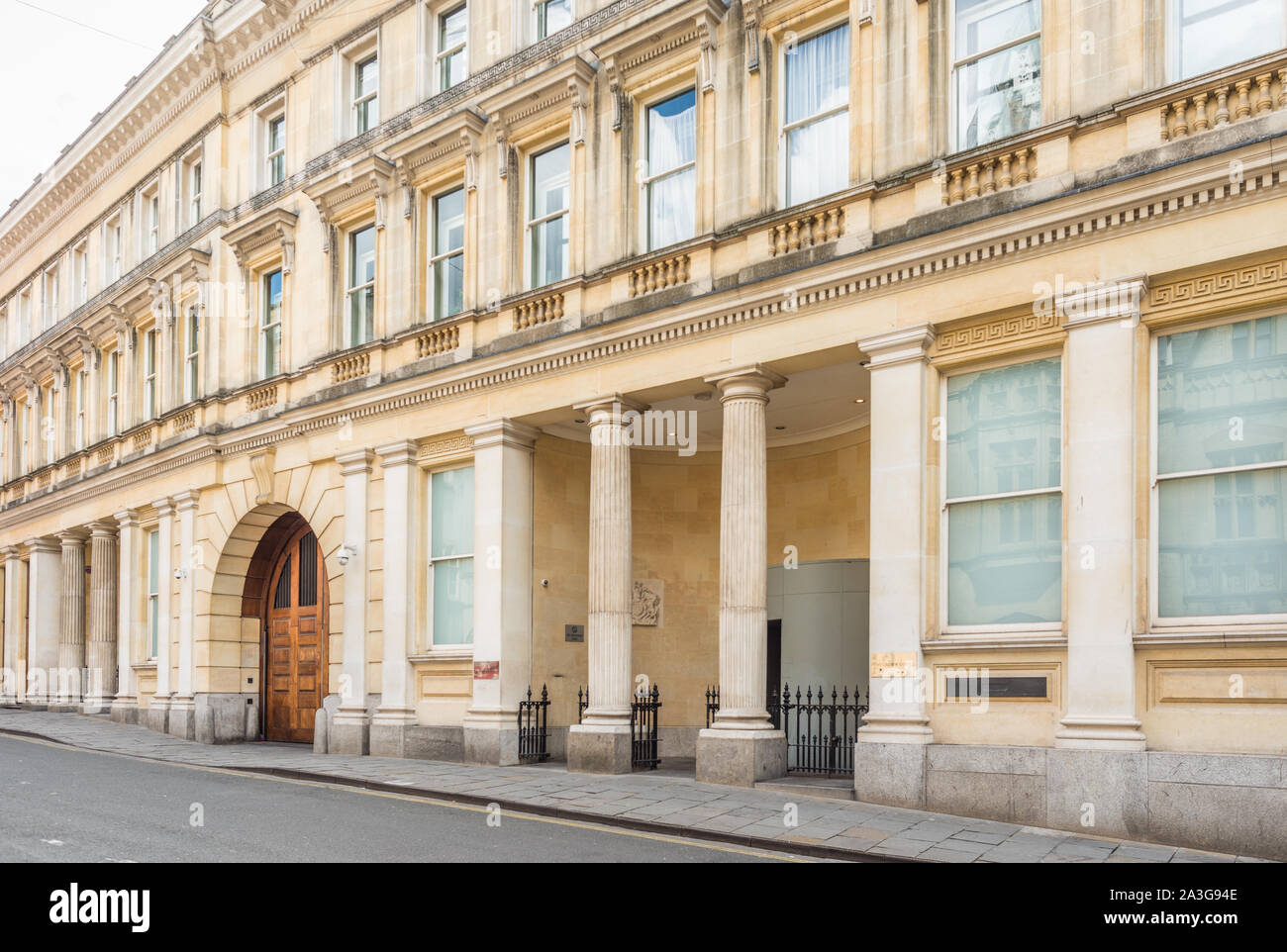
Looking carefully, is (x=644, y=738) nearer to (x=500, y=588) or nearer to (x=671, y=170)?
(x=500, y=588)

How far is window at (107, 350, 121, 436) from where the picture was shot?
29.1 m

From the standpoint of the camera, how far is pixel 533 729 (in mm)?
17438

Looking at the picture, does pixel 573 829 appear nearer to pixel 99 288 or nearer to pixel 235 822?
→ pixel 235 822

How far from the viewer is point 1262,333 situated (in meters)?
10.8

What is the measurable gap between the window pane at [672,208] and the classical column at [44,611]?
23370 millimetres

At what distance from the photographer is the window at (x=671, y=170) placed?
16047 millimetres

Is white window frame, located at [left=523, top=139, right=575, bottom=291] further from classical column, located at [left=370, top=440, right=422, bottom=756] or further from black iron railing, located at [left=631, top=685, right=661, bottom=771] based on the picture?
black iron railing, located at [left=631, top=685, right=661, bottom=771]

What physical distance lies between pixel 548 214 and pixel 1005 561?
929 cm

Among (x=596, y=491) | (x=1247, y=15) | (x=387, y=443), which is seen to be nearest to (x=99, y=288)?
(x=387, y=443)

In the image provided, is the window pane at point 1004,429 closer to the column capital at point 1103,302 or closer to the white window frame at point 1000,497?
the white window frame at point 1000,497

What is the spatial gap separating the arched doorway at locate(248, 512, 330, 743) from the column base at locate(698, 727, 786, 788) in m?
10.7

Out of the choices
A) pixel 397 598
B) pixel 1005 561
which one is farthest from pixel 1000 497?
pixel 397 598

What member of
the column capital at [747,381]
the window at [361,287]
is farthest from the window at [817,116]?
the window at [361,287]

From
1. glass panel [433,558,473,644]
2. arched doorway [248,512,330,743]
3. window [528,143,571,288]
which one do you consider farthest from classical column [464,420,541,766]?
arched doorway [248,512,330,743]
